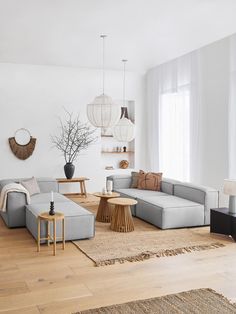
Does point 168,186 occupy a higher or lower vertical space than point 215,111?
lower

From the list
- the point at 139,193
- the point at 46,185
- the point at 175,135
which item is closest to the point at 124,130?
the point at 175,135

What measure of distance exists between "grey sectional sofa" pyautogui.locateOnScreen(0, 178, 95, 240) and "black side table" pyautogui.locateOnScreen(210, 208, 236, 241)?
1.65 meters

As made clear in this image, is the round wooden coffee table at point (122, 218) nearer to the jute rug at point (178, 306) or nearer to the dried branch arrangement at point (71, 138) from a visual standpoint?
the jute rug at point (178, 306)

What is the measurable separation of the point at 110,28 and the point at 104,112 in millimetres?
1210

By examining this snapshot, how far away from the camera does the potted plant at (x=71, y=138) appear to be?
8234 mm

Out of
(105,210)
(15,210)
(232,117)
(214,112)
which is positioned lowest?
(105,210)

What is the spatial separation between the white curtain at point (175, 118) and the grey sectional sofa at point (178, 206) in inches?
46.5

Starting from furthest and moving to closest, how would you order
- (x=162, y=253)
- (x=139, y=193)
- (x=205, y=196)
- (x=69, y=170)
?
1. (x=69, y=170)
2. (x=139, y=193)
3. (x=205, y=196)
4. (x=162, y=253)

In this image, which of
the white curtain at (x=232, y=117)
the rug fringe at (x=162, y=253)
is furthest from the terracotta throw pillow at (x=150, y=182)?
the rug fringe at (x=162, y=253)

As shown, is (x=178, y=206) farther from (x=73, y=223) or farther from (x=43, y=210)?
(x=43, y=210)

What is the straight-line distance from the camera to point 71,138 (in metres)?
8.26

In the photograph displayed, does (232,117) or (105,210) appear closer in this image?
(105,210)

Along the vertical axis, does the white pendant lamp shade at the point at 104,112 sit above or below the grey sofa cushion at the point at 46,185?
above

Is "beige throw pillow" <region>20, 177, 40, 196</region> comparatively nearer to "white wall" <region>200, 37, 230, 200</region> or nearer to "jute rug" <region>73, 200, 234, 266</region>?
"jute rug" <region>73, 200, 234, 266</region>
